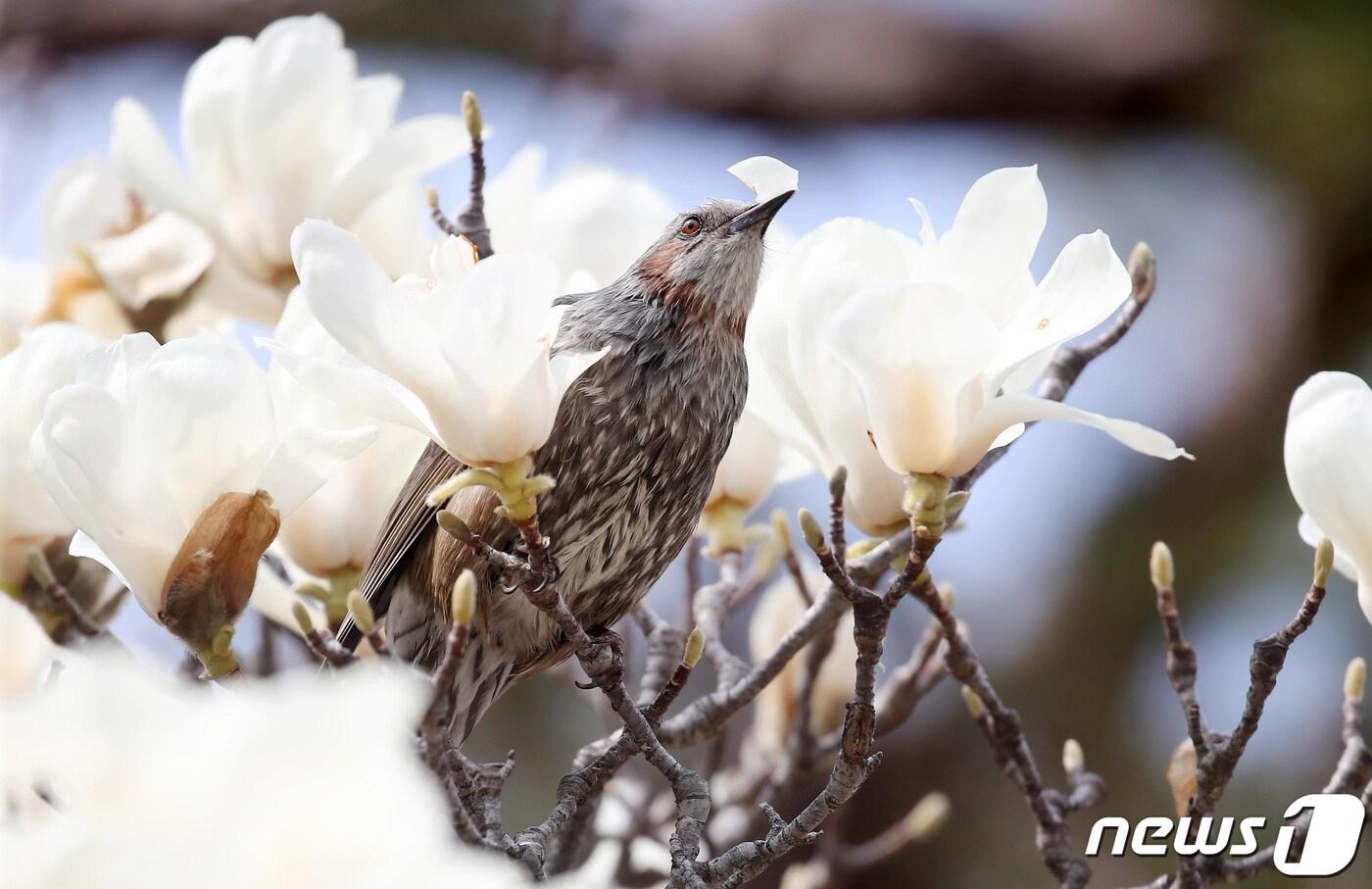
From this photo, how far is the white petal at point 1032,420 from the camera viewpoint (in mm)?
904

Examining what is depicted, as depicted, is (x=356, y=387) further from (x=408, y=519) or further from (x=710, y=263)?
(x=710, y=263)

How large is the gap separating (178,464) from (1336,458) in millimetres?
750

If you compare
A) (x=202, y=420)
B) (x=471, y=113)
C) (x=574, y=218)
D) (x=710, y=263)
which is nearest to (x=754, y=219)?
(x=710, y=263)

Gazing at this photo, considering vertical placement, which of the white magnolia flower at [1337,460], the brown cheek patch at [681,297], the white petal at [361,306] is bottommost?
the brown cheek patch at [681,297]

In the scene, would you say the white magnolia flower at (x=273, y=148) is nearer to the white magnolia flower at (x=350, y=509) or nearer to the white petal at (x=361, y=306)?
the white magnolia flower at (x=350, y=509)

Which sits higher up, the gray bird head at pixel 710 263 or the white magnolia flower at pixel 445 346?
the white magnolia flower at pixel 445 346

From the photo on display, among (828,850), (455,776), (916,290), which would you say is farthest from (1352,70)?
(455,776)

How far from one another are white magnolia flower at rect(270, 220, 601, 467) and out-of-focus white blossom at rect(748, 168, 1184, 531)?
0.18m

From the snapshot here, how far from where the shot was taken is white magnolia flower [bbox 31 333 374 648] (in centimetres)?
86

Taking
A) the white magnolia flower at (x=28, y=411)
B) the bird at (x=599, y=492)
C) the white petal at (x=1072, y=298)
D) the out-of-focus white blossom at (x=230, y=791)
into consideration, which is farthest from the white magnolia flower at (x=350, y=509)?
the out-of-focus white blossom at (x=230, y=791)

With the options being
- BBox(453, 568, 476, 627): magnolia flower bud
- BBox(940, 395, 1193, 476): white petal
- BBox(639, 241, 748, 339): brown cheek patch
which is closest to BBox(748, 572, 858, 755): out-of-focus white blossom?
BBox(639, 241, 748, 339): brown cheek patch

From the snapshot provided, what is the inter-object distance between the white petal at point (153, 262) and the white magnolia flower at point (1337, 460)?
1047 millimetres

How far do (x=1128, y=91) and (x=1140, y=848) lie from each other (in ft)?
7.19

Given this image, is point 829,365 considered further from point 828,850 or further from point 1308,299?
point 1308,299
